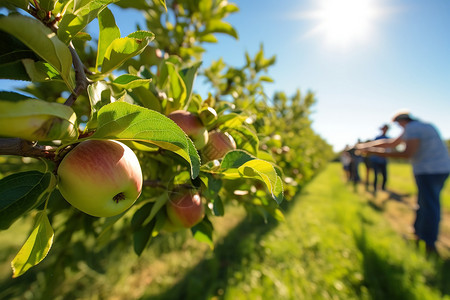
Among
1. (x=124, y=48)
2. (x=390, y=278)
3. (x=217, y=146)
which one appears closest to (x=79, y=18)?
(x=124, y=48)

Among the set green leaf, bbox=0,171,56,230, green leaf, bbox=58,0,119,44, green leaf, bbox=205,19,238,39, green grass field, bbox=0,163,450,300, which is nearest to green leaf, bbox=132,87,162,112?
Answer: green leaf, bbox=58,0,119,44

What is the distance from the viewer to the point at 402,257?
2.46 metres

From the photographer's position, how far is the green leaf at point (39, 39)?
35 cm

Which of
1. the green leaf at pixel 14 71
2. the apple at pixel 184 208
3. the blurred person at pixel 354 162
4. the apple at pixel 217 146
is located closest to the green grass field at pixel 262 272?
the blurred person at pixel 354 162

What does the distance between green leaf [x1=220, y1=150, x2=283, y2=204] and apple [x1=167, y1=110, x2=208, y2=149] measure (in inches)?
6.5

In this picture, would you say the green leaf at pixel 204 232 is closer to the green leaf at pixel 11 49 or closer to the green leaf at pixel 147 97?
the green leaf at pixel 147 97

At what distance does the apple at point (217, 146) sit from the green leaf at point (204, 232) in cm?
27

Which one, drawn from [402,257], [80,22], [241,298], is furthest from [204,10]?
[402,257]

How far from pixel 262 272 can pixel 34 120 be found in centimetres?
252

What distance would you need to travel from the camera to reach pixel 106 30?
54cm

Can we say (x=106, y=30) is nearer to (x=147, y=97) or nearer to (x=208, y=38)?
(x=147, y=97)

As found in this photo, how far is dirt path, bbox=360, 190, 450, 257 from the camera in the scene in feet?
12.8

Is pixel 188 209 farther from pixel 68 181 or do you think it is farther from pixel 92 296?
pixel 92 296

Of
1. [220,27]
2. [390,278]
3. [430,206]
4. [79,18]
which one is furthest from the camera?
[430,206]
